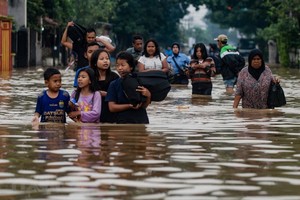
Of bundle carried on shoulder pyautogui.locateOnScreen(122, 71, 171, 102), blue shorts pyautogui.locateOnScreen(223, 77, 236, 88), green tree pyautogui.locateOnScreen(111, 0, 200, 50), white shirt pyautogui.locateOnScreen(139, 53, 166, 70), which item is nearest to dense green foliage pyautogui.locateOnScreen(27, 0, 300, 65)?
green tree pyautogui.locateOnScreen(111, 0, 200, 50)

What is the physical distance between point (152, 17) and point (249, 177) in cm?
9928

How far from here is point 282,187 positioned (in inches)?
369

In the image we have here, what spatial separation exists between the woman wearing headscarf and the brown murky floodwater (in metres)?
0.88

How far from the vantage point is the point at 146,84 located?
15211 mm

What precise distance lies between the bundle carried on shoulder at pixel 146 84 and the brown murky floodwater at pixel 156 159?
45 centimetres

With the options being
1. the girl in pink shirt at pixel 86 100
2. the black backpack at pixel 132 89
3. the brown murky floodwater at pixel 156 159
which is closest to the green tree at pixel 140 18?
the brown murky floodwater at pixel 156 159

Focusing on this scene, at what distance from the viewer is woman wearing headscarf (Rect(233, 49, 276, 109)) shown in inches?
774

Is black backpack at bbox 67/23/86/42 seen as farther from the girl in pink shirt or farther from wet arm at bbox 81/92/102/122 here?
wet arm at bbox 81/92/102/122

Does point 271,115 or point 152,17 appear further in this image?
point 152,17

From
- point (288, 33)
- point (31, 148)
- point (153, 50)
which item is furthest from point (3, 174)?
point (288, 33)

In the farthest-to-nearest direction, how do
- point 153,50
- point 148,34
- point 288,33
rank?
point 148,34 < point 288,33 < point 153,50

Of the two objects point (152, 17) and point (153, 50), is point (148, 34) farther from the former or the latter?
point (153, 50)

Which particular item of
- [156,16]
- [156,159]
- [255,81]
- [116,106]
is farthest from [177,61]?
[156,16]

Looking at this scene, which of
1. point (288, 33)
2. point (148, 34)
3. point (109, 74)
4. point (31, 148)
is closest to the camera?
point (31, 148)
